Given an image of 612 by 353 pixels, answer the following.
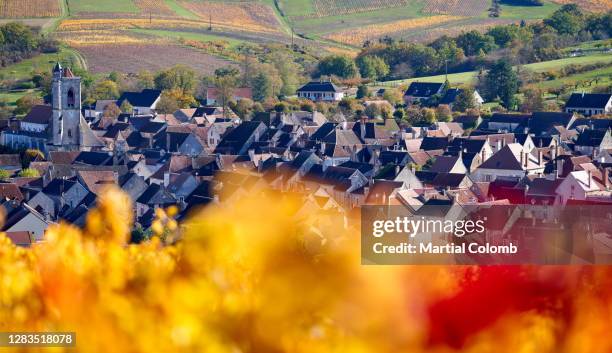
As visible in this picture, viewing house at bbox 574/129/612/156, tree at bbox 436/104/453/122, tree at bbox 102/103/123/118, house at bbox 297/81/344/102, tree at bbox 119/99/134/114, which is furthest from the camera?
house at bbox 297/81/344/102

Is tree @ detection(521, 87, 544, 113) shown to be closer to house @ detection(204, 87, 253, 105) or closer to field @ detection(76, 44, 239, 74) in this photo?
house @ detection(204, 87, 253, 105)

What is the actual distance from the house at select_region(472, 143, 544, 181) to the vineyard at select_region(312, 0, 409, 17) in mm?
65818

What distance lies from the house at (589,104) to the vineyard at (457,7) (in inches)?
1638

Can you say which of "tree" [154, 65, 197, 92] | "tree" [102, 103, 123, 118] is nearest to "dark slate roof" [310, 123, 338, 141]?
"tree" [102, 103, 123, 118]

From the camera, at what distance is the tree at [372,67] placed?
7781cm

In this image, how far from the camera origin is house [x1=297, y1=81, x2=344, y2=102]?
68812mm

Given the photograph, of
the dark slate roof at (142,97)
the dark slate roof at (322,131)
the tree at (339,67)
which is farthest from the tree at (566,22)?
the dark slate roof at (322,131)

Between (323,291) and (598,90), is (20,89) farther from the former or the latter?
(323,291)

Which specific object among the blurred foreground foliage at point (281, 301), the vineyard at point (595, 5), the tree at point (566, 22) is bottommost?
the tree at point (566, 22)

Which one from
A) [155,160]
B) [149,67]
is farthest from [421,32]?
[155,160]

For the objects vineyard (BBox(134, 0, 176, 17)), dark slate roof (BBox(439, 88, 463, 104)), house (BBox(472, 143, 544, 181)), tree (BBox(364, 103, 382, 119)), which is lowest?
tree (BBox(364, 103, 382, 119))

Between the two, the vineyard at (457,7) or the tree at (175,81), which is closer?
the tree at (175,81)

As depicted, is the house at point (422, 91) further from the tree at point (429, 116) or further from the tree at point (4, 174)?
the tree at point (4, 174)

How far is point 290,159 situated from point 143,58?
45708 mm
